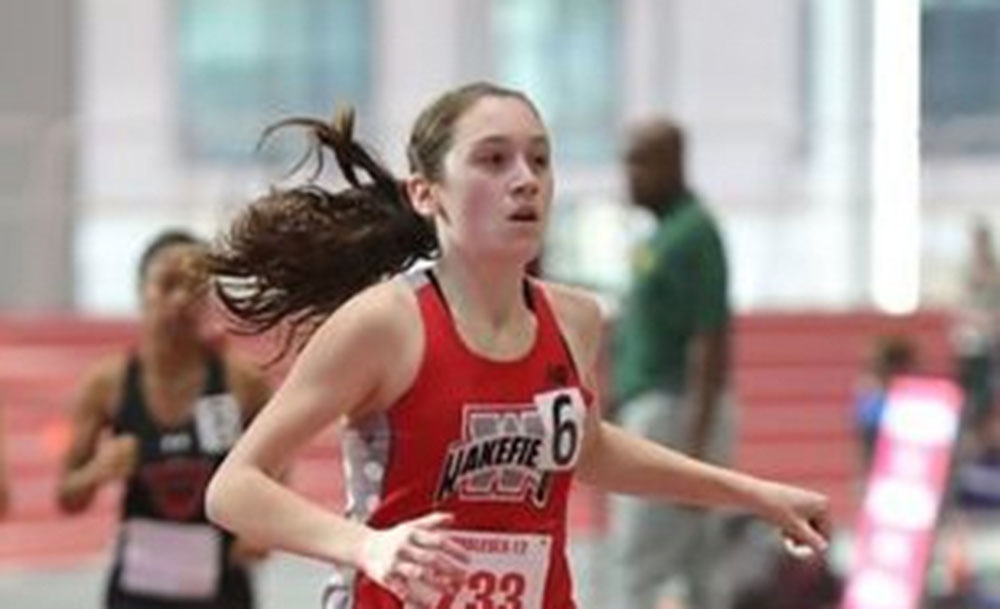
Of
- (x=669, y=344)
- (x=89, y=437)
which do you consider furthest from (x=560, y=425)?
(x=669, y=344)

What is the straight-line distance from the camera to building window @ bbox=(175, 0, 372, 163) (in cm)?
1554

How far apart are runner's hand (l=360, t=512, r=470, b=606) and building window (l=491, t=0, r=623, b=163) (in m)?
12.2

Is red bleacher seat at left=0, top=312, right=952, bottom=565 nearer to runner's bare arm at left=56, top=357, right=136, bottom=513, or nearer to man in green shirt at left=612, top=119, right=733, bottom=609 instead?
man in green shirt at left=612, top=119, right=733, bottom=609

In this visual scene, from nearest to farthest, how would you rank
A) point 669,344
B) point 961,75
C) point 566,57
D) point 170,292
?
point 170,292 < point 669,344 < point 961,75 < point 566,57

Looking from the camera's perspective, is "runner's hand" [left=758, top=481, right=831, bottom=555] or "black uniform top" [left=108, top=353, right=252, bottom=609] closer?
"runner's hand" [left=758, top=481, right=831, bottom=555]

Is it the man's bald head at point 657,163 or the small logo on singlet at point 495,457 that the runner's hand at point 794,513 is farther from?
the man's bald head at point 657,163

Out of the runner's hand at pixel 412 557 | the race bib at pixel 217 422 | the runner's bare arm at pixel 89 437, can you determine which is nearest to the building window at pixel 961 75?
the runner's bare arm at pixel 89 437

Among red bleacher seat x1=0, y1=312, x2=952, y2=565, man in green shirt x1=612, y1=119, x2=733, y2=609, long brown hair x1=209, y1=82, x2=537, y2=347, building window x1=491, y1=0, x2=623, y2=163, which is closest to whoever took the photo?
long brown hair x1=209, y1=82, x2=537, y2=347

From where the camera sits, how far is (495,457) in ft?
10.6

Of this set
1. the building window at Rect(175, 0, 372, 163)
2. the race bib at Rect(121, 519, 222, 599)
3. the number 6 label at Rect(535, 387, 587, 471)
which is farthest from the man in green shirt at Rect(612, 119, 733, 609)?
the building window at Rect(175, 0, 372, 163)

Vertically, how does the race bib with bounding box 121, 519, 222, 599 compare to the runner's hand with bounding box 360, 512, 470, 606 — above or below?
below

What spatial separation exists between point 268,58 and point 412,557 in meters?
13.2

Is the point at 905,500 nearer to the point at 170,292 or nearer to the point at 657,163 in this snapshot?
the point at 657,163

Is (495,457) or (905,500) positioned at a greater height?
(495,457)
